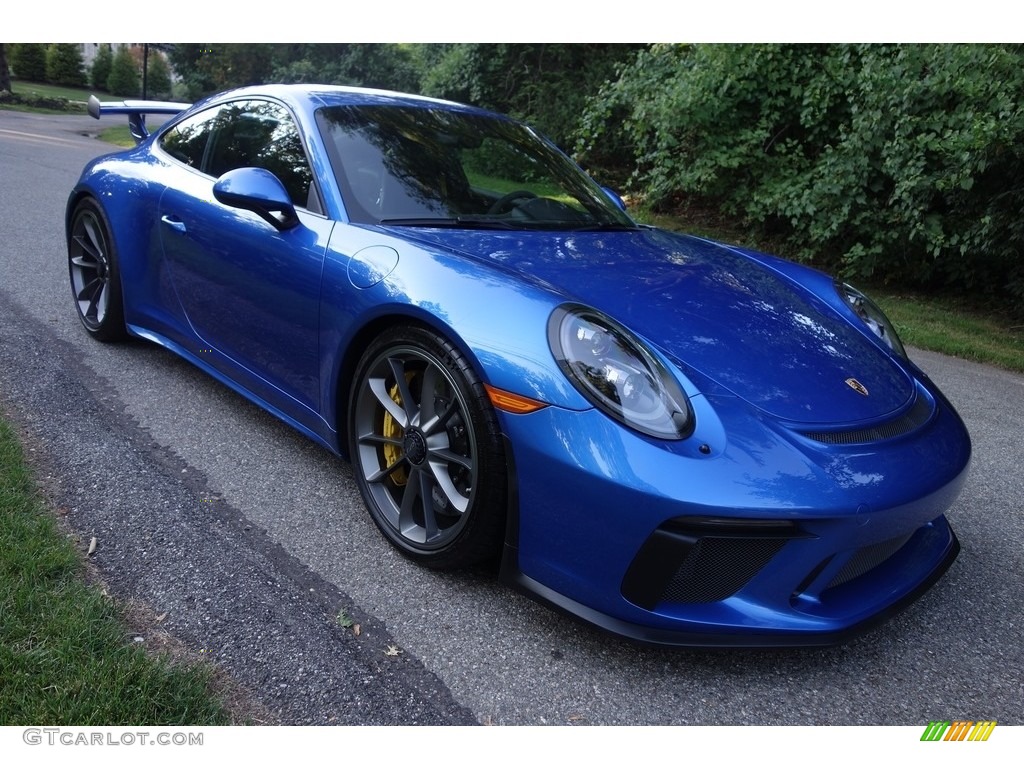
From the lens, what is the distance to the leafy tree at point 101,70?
3919cm

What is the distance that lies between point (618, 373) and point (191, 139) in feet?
8.68

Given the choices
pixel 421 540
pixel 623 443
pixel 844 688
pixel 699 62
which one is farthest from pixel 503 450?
pixel 699 62

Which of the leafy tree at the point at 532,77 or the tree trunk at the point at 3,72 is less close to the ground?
the leafy tree at the point at 532,77

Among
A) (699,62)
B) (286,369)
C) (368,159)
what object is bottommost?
(286,369)

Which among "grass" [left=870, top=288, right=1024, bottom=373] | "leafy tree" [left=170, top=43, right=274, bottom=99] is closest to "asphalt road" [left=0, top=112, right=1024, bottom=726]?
"grass" [left=870, top=288, right=1024, bottom=373]

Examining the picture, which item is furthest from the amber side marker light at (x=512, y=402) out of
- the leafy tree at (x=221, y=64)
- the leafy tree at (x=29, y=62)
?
the leafy tree at (x=29, y=62)

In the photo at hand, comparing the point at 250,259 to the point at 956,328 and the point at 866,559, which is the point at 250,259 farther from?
the point at 956,328

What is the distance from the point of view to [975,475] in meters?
3.51

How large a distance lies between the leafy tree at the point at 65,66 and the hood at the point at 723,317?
4197 centimetres

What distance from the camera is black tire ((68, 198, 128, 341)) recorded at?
12.9ft
